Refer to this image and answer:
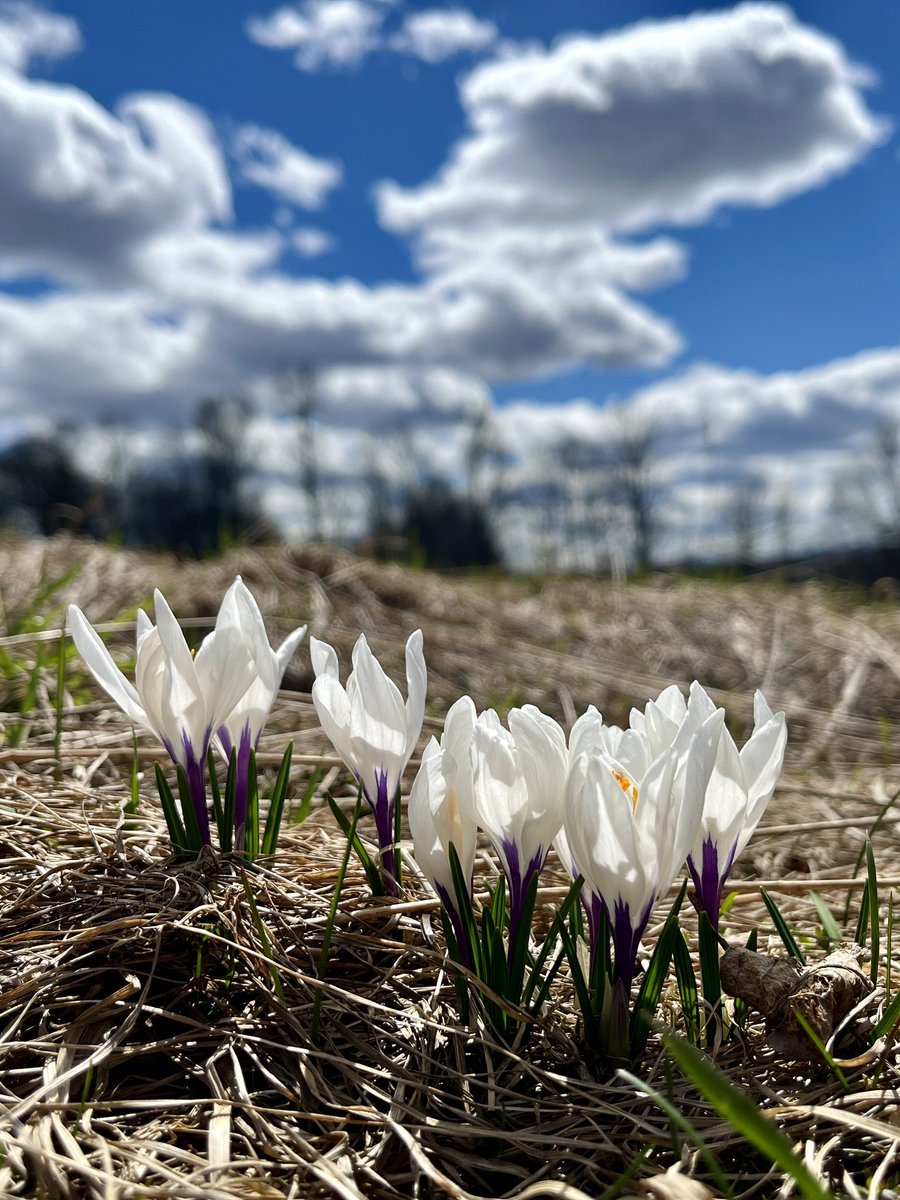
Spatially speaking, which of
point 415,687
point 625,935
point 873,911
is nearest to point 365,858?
point 415,687

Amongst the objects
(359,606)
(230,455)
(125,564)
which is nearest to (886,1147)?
(359,606)

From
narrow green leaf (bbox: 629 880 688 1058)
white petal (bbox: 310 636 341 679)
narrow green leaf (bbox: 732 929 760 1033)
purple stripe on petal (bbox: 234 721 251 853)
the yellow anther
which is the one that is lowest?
narrow green leaf (bbox: 732 929 760 1033)

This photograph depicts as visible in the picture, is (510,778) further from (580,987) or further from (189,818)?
(189,818)

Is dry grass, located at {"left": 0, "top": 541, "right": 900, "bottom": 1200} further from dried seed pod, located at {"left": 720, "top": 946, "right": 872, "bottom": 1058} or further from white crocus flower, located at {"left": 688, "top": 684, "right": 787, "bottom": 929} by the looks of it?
white crocus flower, located at {"left": 688, "top": 684, "right": 787, "bottom": 929}

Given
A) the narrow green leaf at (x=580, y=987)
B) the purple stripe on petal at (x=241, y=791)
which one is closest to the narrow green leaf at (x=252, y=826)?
the purple stripe on petal at (x=241, y=791)

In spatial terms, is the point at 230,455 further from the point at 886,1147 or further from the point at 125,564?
the point at 886,1147

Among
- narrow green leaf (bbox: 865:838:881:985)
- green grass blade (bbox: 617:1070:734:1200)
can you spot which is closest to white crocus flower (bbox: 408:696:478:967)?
green grass blade (bbox: 617:1070:734:1200)

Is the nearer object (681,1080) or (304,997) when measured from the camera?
(681,1080)
